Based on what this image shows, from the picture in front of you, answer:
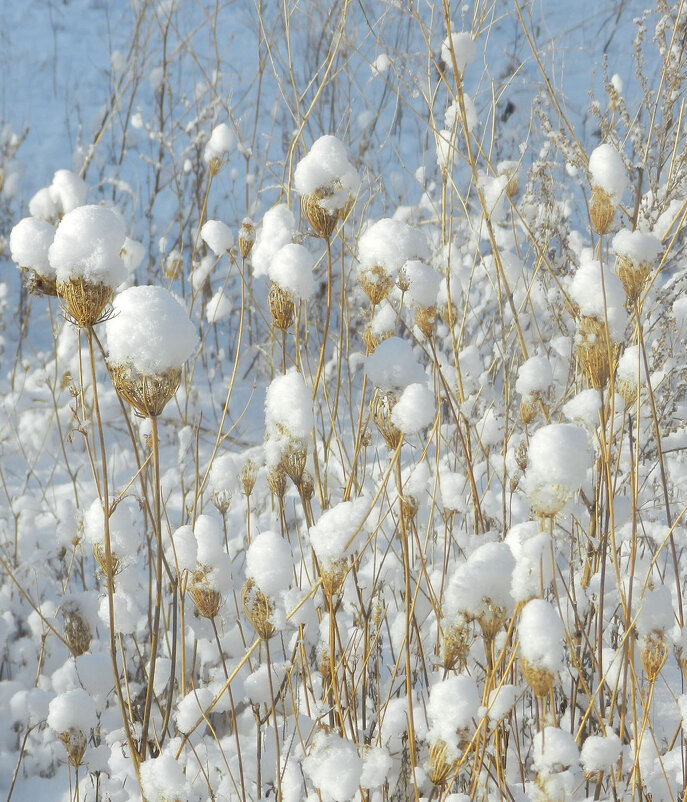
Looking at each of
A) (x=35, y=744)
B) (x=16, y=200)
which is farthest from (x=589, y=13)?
(x=35, y=744)

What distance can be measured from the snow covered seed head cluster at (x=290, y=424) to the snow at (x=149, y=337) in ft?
0.65

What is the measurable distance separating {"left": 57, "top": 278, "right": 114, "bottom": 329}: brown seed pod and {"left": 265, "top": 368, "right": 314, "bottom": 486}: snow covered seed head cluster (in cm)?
25

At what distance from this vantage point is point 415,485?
3.69 ft

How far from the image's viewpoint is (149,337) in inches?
24.1

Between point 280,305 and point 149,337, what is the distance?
26cm

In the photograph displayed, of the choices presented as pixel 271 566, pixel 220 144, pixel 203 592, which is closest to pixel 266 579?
pixel 271 566

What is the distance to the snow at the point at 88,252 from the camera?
617mm

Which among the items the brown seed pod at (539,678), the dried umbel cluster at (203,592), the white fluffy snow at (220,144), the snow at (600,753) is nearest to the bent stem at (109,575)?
the dried umbel cluster at (203,592)

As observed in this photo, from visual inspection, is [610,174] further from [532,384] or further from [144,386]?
[144,386]

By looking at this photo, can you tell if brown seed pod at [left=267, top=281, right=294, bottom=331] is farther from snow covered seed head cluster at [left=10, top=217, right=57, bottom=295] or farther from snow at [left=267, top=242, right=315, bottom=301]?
snow covered seed head cluster at [left=10, top=217, right=57, bottom=295]

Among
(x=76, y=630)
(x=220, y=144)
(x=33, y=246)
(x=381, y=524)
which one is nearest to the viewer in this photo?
(x=33, y=246)

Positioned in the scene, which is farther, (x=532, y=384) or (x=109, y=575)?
(x=532, y=384)

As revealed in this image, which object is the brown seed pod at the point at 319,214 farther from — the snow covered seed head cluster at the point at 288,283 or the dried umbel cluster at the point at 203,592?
the dried umbel cluster at the point at 203,592

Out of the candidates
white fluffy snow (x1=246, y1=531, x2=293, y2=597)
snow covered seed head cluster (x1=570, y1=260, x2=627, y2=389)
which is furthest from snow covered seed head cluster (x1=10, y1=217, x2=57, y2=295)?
snow covered seed head cluster (x1=570, y1=260, x2=627, y2=389)
